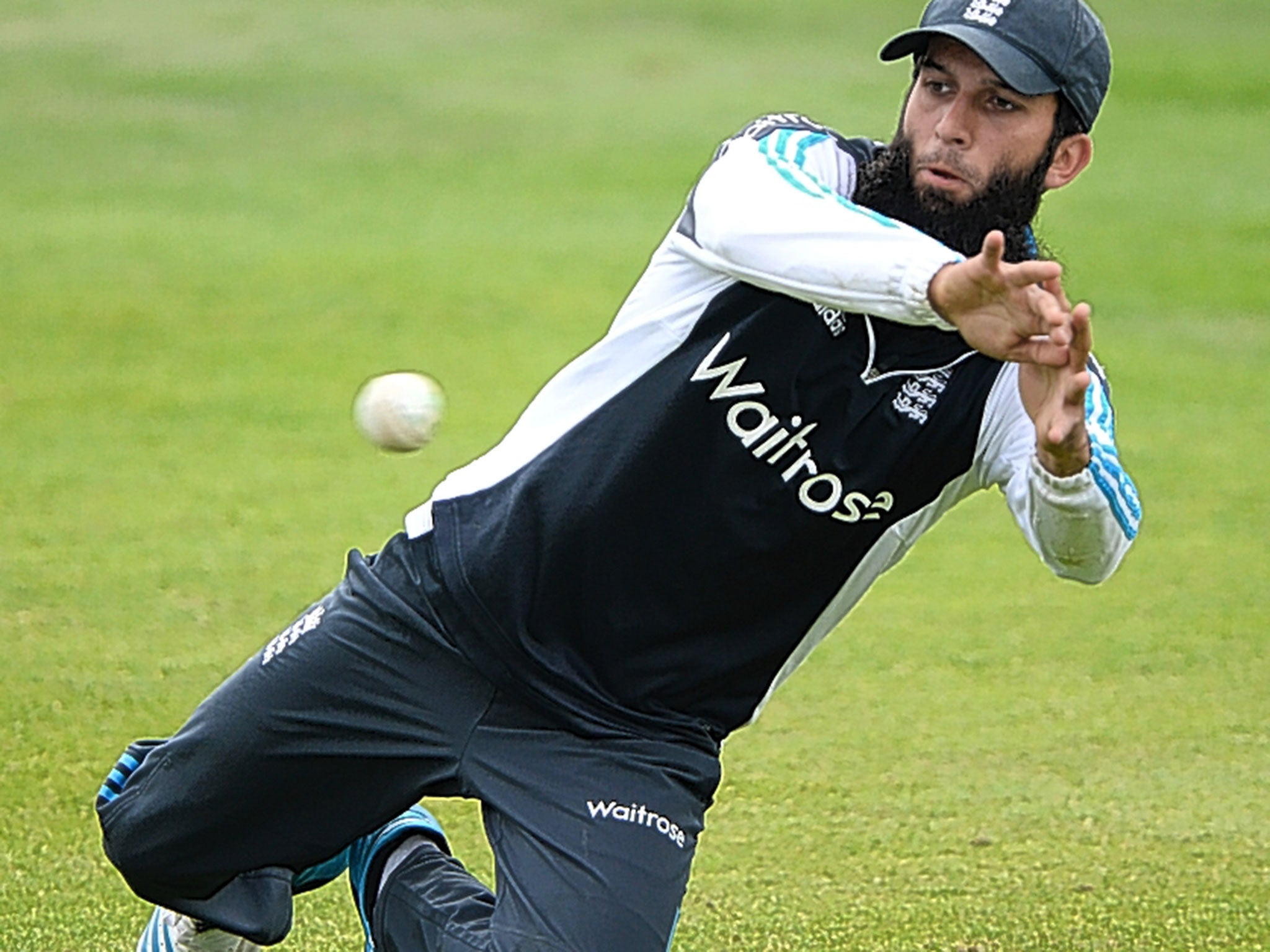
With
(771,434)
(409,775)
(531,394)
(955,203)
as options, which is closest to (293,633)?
(409,775)

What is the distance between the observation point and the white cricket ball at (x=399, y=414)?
17.0 feet

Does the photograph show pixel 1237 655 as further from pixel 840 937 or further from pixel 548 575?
pixel 548 575


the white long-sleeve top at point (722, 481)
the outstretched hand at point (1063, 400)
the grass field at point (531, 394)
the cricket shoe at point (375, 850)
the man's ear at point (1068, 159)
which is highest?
the man's ear at point (1068, 159)

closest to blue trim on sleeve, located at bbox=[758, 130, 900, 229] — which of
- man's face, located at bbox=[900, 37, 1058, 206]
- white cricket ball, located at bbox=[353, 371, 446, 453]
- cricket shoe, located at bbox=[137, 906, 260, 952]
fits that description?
man's face, located at bbox=[900, 37, 1058, 206]

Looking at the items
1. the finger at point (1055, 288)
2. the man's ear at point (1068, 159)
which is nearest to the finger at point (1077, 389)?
the finger at point (1055, 288)

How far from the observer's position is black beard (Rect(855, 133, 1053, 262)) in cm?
367

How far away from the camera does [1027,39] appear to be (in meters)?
3.64

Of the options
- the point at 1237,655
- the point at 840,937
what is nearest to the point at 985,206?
the point at 840,937

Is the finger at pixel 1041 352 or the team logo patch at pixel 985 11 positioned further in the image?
the team logo patch at pixel 985 11

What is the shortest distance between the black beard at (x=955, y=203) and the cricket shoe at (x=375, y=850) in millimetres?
1636

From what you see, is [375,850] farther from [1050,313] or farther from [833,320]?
[1050,313]

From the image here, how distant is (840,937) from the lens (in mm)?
4773

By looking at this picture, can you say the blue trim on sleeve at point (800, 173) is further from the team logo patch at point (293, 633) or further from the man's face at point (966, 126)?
the team logo patch at point (293, 633)

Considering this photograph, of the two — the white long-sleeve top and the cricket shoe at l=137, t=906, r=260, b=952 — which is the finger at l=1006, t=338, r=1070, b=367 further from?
the cricket shoe at l=137, t=906, r=260, b=952
